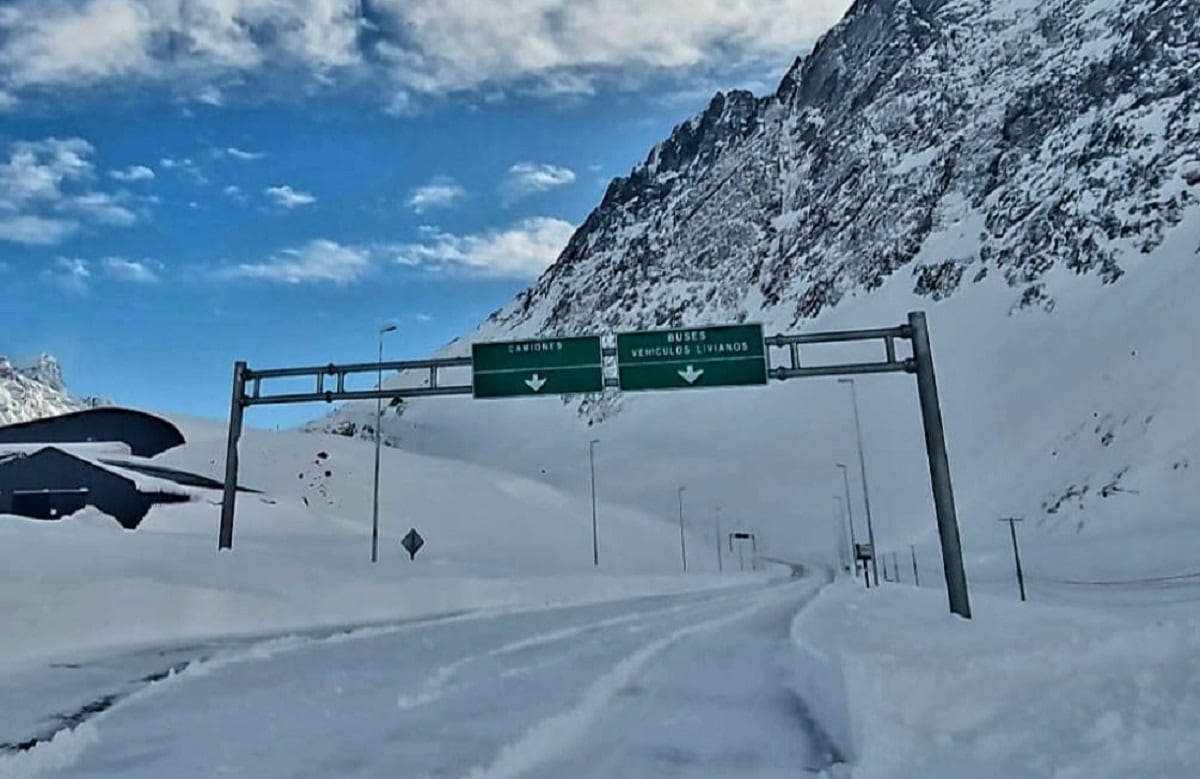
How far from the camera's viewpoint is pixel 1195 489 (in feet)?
143

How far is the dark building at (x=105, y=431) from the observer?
3123 inches

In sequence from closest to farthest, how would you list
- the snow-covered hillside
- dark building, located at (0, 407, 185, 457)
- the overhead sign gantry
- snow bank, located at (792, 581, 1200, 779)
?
snow bank, located at (792, 581, 1200, 779) → the snow-covered hillside → the overhead sign gantry → dark building, located at (0, 407, 185, 457)

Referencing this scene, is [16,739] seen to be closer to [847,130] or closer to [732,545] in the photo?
[732,545]

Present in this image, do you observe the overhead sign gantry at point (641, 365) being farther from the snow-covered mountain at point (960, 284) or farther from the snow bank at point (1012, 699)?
the snow-covered mountain at point (960, 284)

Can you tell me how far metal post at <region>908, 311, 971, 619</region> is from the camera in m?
15.9

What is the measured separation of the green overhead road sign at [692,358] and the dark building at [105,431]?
74.5 metres

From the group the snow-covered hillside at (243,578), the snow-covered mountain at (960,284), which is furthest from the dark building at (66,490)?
the snow-covered mountain at (960,284)

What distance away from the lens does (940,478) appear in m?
17.1

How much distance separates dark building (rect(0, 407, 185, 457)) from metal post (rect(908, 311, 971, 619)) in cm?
7914

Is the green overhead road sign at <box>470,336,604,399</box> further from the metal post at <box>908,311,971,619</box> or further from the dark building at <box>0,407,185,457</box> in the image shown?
the dark building at <box>0,407,185,457</box>

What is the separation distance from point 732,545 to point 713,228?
109976mm

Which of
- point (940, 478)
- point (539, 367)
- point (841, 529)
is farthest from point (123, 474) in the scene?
point (841, 529)

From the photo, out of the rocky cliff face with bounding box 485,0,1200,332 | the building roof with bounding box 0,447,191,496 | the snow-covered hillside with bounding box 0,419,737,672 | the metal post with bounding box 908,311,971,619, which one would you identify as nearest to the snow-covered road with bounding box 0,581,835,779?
the snow-covered hillside with bounding box 0,419,737,672

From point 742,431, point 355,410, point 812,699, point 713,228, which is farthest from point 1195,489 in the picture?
point 355,410
